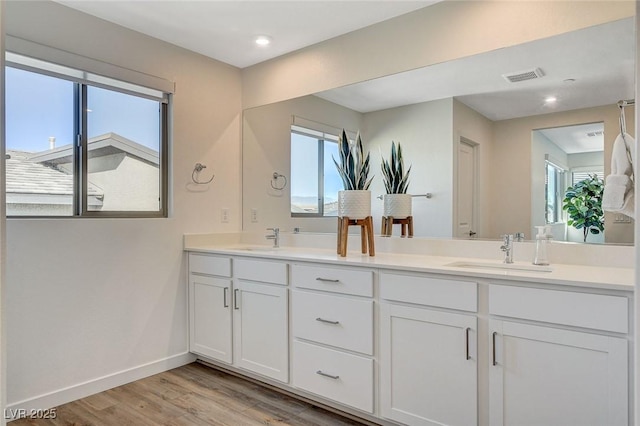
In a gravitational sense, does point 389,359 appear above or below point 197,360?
above

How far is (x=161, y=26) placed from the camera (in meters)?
2.65

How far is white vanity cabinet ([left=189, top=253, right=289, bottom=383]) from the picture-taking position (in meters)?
2.43

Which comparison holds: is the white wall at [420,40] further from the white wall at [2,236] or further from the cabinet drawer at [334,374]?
the white wall at [2,236]

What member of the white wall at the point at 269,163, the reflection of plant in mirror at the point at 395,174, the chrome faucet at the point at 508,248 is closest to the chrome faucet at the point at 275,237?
the white wall at the point at 269,163

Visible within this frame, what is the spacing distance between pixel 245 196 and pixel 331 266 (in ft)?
4.64

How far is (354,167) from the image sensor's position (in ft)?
8.65

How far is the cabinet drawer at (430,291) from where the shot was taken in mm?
1757

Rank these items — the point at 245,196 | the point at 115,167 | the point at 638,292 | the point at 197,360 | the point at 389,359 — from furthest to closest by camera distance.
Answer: the point at 245,196
the point at 197,360
the point at 115,167
the point at 389,359
the point at 638,292

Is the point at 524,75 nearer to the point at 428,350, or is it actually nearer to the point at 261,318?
the point at 428,350

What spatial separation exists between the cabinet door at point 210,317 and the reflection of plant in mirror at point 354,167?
104 cm

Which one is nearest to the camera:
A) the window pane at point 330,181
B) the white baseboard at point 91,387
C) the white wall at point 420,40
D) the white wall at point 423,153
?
the white wall at point 420,40

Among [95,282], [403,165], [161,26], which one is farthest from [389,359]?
[161,26]

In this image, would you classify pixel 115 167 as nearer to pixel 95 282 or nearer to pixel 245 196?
pixel 95 282

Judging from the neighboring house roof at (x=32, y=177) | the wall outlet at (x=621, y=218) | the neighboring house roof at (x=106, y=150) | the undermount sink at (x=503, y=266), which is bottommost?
the undermount sink at (x=503, y=266)
